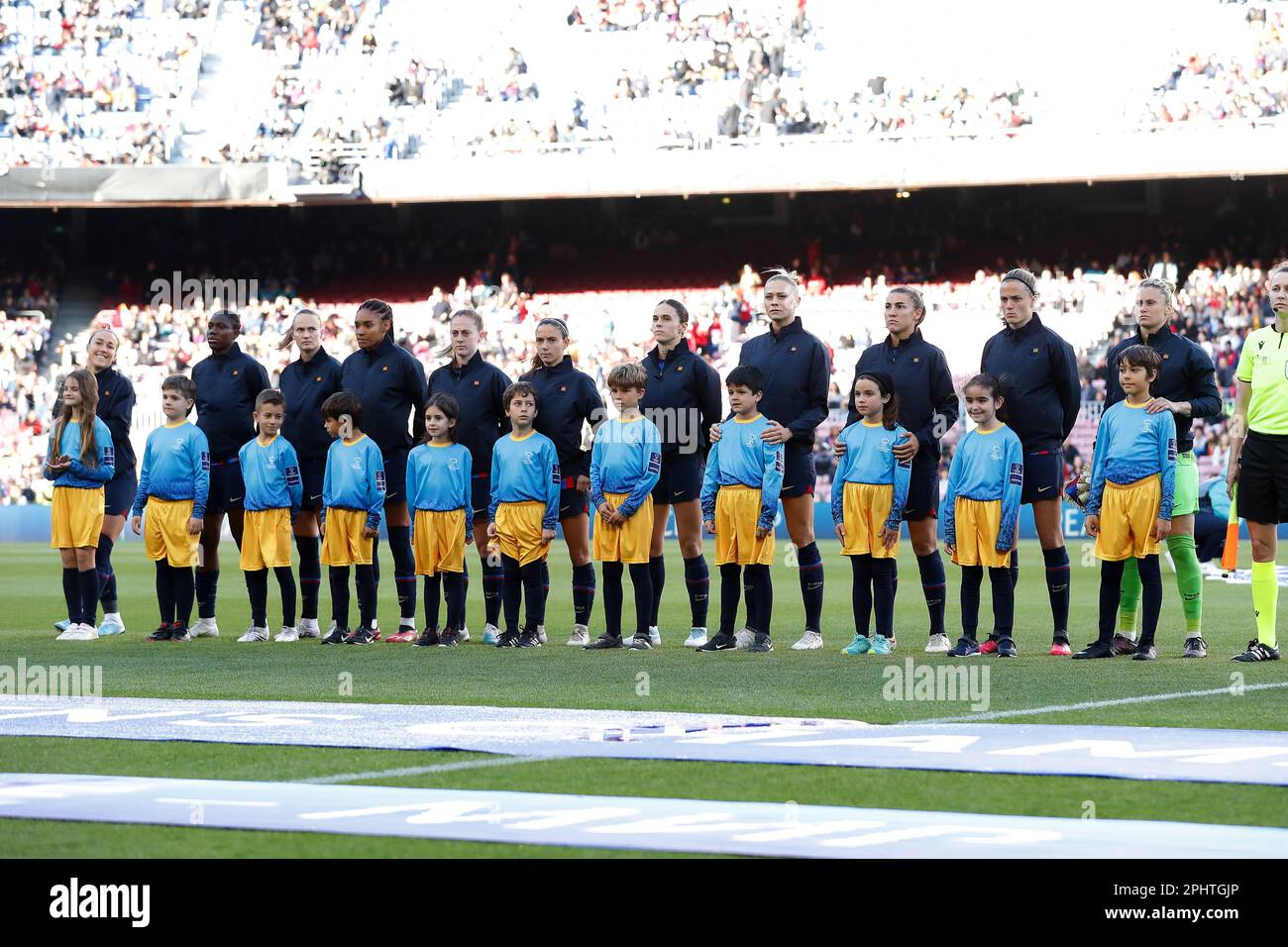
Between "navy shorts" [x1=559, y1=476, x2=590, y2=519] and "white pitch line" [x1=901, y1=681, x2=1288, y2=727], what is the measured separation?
459 centimetres

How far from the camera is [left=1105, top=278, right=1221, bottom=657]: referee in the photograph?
10625 mm

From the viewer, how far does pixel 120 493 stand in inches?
541

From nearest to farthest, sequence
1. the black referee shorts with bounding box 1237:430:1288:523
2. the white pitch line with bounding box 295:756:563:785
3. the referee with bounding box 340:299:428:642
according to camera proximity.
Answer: the white pitch line with bounding box 295:756:563:785
the black referee shorts with bounding box 1237:430:1288:523
the referee with bounding box 340:299:428:642

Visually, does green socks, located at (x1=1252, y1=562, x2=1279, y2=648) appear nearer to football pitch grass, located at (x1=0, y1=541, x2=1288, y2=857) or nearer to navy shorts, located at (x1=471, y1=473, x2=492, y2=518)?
football pitch grass, located at (x1=0, y1=541, x2=1288, y2=857)

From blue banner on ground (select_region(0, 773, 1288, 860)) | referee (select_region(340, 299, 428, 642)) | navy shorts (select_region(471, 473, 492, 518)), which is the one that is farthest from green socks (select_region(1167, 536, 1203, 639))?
blue banner on ground (select_region(0, 773, 1288, 860))

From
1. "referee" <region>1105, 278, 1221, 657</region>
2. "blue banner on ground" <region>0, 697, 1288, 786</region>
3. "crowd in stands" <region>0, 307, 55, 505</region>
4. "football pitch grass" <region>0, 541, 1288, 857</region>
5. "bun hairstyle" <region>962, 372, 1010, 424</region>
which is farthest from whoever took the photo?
"crowd in stands" <region>0, 307, 55, 505</region>

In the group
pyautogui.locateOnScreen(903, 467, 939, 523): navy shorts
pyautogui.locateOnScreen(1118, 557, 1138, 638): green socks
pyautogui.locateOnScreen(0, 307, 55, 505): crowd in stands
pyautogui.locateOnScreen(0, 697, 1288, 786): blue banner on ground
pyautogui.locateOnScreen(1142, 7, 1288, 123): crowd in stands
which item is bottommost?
pyautogui.locateOnScreen(0, 697, 1288, 786): blue banner on ground

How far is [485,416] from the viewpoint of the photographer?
40.9ft

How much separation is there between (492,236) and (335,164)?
4002mm

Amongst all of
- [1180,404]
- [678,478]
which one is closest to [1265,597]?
[1180,404]

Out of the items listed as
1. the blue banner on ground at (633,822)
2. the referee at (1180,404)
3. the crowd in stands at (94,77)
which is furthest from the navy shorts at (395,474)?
the crowd in stands at (94,77)

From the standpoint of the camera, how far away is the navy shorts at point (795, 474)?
11.6 meters
